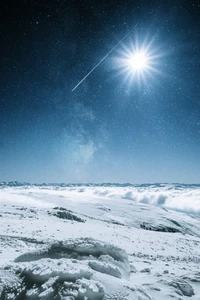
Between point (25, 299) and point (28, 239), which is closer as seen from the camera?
point (25, 299)

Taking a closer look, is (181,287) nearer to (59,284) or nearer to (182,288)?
(182,288)

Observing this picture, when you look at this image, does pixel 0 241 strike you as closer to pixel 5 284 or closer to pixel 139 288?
pixel 5 284

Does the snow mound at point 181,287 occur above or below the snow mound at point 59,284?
below

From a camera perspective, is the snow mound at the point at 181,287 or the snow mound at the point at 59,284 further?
the snow mound at the point at 181,287

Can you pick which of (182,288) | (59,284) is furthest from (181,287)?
(59,284)

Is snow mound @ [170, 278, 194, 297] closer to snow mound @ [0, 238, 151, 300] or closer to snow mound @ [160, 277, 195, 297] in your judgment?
snow mound @ [160, 277, 195, 297]

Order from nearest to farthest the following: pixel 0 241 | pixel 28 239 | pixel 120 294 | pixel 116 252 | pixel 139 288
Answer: pixel 120 294, pixel 139 288, pixel 116 252, pixel 0 241, pixel 28 239

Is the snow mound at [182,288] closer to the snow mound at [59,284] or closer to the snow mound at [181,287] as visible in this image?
the snow mound at [181,287]

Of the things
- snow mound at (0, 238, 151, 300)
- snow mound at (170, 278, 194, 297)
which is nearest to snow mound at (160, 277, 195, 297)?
snow mound at (170, 278, 194, 297)

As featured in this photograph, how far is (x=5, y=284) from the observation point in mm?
4484

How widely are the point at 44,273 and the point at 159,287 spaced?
3.08 meters

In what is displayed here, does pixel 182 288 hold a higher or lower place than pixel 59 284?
lower

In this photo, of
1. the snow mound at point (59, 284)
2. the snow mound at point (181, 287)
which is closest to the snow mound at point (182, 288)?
the snow mound at point (181, 287)

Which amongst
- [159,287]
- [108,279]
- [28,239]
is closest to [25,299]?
[108,279]
